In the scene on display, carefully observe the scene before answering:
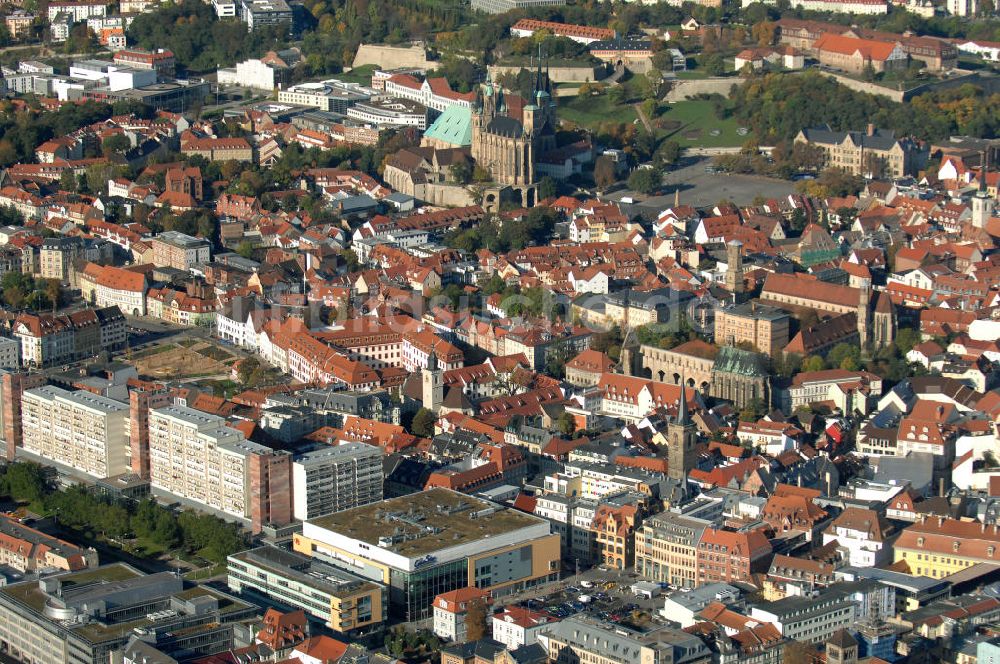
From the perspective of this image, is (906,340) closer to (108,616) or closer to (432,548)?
(432,548)

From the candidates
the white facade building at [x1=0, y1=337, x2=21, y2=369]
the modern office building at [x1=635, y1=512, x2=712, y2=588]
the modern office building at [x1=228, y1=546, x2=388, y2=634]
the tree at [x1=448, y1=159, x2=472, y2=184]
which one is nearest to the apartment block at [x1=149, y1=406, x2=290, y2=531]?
the modern office building at [x1=228, y1=546, x2=388, y2=634]

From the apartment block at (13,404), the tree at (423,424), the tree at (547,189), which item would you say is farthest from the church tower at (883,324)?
the apartment block at (13,404)

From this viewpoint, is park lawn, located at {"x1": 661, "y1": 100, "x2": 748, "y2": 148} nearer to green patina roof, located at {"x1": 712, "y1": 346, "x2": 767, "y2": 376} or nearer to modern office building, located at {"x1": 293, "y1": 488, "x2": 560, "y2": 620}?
green patina roof, located at {"x1": 712, "y1": 346, "x2": 767, "y2": 376}

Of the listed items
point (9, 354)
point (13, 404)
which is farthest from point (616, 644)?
point (9, 354)

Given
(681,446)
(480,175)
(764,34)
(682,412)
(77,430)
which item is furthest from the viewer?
(764,34)

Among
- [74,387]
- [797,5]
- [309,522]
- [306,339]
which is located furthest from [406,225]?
[797,5]

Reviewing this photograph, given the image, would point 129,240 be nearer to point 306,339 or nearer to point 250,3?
point 306,339
